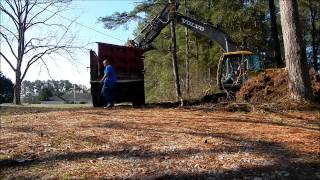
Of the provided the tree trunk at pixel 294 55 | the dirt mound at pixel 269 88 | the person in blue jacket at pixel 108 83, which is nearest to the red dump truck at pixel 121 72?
the person in blue jacket at pixel 108 83

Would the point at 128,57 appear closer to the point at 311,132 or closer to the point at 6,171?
the point at 311,132

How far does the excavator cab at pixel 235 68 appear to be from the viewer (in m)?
19.5

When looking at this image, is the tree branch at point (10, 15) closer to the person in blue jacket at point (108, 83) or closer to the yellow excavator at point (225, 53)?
the yellow excavator at point (225, 53)

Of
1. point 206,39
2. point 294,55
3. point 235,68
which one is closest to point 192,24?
point 235,68

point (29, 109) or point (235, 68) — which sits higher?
point (235, 68)

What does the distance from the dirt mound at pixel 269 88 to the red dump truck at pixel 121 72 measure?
485 cm

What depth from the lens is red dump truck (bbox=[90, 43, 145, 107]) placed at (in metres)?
18.5

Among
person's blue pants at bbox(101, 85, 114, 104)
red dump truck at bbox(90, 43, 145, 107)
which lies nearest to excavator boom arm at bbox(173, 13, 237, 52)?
red dump truck at bbox(90, 43, 145, 107)

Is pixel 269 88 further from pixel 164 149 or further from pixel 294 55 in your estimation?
pixel 164 149

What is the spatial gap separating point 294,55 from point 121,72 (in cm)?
748

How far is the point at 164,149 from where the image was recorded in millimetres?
7402

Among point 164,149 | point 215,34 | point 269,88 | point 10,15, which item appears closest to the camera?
point 164,149

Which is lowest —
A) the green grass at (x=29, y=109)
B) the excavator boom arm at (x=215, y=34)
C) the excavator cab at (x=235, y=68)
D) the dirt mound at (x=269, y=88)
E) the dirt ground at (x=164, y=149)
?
the dirt ground at (x=164, y=149)

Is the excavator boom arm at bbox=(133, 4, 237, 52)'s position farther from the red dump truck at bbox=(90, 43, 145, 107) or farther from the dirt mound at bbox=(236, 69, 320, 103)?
the dirt mound at bbox=(236, 69, 320, 103)
